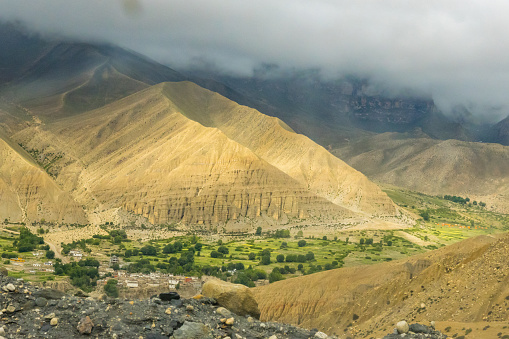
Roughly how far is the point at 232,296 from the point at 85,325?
589 centimetres

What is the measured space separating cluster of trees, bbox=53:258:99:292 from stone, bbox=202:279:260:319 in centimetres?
4780

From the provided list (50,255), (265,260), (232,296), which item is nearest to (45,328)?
(232,296)

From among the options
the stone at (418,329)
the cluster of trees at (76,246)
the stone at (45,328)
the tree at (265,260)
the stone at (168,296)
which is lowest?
the cluster of trees at (76,246)

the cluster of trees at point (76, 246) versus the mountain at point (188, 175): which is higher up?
the mountain at point (188, 175)

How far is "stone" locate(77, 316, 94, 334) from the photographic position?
15.6m

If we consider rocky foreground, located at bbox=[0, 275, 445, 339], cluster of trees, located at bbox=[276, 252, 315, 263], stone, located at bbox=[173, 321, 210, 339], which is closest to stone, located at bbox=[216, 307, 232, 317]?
rocky foreground, located at bbox=[0, 275, 445, 339]

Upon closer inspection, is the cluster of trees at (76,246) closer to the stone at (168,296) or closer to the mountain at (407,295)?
the mountain at (407,295)

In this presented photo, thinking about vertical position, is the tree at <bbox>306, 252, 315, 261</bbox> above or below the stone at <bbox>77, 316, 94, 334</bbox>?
below

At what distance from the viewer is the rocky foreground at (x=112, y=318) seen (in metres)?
15.6

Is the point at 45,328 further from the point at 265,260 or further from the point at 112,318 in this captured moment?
the point at 265,260

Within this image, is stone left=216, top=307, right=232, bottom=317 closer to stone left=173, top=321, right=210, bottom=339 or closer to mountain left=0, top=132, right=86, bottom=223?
stone left=173, top=321, right=210, bottom=339

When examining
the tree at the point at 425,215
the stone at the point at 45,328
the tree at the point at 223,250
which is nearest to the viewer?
the stone at the point at 45,328

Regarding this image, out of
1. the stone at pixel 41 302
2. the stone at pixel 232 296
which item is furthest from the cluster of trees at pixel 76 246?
the stone at pixel 41 302

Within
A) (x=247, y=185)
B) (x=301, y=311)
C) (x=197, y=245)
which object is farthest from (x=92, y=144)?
(x=301, y=311)
